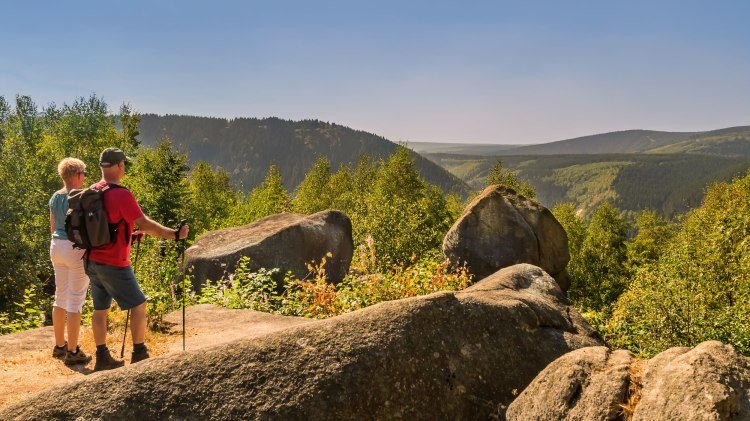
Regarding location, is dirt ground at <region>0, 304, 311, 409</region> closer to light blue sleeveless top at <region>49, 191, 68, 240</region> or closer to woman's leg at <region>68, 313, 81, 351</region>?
woman's leg at <region>68, 313, 81, 351</region>

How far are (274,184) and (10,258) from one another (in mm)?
40694

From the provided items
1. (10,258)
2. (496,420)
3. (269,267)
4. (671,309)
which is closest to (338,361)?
(496,420)

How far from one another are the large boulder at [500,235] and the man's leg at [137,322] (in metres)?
15.7

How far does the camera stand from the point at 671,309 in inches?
648

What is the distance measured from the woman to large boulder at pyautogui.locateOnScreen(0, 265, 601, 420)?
3.63 metres

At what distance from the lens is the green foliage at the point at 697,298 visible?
14.4 m

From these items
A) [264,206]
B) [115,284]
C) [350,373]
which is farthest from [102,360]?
[264,206]

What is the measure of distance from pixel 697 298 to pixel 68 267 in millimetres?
20283

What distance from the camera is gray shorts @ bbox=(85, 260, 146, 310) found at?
6.22 metres

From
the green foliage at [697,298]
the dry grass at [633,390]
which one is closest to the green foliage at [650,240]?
the green foliage at [697,298]

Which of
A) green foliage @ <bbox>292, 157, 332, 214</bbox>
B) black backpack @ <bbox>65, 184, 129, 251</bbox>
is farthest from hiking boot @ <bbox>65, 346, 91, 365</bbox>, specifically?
green foliage @ <bbox>292, 157, 332, 214</bbox>

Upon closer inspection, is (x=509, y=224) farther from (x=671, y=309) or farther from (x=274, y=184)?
(x=274, y=184)

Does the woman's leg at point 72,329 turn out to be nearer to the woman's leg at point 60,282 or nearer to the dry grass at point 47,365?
the woman's leg at point 60,282

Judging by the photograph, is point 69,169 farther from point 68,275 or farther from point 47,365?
point 47,365
